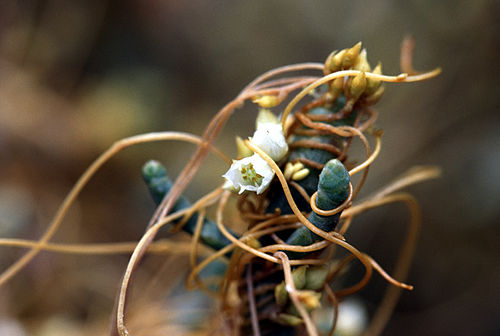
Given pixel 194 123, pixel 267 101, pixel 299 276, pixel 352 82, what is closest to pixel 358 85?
pixel 352 82

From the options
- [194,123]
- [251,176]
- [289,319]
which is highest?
[251,176]

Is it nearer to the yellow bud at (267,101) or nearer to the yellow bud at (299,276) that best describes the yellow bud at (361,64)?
the yellow bud at (267,101)

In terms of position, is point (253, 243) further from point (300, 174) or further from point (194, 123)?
point (194, 123)

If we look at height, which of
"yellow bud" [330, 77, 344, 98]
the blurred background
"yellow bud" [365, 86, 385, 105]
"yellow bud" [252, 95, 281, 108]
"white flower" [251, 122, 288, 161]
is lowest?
the blurred background

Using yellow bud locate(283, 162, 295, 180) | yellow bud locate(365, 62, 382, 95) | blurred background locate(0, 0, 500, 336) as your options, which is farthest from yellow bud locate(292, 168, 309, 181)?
blurred background locate(0, 0, 500, 336)

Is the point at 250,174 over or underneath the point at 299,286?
over

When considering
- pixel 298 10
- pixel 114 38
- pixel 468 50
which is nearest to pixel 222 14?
pixel 298 10

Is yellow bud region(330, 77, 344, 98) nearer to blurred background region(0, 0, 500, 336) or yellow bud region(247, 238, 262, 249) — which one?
yellow bud region(247, 238, 262, 249)

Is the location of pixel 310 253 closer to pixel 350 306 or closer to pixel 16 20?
pixel 350 306
